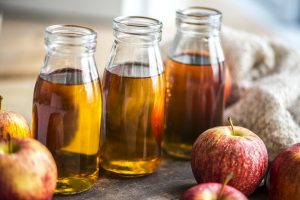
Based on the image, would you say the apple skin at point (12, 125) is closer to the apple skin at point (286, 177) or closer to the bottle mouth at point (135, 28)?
the bottle mouth at point (135, 28)

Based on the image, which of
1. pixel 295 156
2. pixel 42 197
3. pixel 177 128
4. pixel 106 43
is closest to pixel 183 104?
pixel 177 128

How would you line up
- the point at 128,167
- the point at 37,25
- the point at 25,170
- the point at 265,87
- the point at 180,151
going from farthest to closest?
the point at 37,25, the point at 265,87, the point at 180,151, the point at 128,167, the point at 25,170

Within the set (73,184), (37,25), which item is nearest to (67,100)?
(73,184)

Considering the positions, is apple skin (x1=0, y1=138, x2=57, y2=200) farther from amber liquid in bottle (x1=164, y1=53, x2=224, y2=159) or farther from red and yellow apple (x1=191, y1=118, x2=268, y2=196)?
amber liquid in bottle (x1=164, y1=53, x2=224, y2=159)

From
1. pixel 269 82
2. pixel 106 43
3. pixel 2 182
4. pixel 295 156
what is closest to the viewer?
pixel 2 182

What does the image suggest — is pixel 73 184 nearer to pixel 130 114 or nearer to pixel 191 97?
pixel 130 114

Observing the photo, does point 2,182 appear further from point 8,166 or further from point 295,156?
point 295,156

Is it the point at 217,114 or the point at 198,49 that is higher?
the point at 198,49
